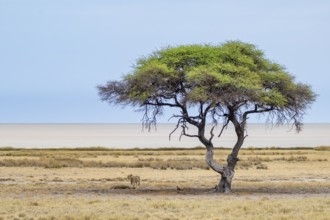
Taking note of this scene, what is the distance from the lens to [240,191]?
119 ft

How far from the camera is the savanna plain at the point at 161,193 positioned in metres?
25.6

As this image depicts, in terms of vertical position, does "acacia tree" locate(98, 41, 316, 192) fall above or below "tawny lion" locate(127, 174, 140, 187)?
above

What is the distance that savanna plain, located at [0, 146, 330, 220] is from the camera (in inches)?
1009

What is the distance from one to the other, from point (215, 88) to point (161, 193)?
236 inches

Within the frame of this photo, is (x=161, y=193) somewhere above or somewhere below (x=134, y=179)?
below

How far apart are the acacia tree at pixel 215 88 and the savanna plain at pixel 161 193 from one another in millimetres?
3652

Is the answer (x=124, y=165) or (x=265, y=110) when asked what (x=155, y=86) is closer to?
(x=265, y=110)

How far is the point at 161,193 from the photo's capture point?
115 feet

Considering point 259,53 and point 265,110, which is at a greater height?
point 259,53

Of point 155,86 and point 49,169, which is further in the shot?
point 49,169

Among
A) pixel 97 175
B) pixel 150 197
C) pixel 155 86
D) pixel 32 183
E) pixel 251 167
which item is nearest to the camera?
pixel 150 197

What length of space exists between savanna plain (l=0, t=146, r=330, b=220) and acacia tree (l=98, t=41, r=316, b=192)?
3.65 meters

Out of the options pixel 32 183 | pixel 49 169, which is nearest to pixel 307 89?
pixel 32 183

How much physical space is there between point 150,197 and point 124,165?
30468 mm
